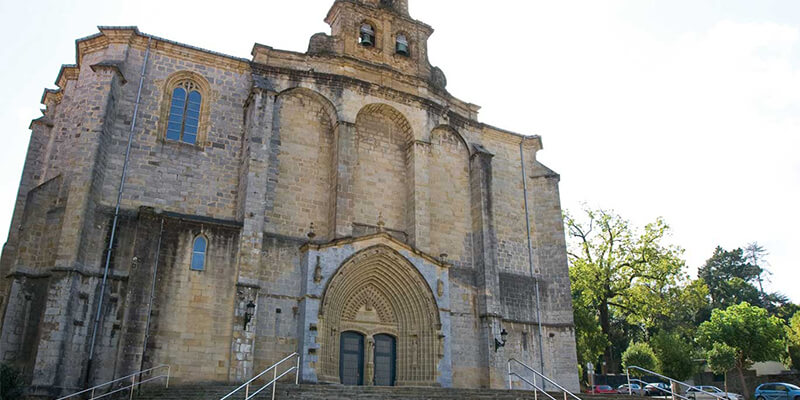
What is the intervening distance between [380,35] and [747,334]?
2008 centimetres

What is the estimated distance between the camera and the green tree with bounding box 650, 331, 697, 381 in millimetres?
26688

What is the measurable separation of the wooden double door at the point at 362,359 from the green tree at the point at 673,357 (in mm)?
15161

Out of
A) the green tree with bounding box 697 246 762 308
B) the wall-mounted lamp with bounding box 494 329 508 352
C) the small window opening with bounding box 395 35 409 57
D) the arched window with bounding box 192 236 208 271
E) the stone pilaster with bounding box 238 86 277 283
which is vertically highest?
the small window opening with bounding box 395 35 409 57

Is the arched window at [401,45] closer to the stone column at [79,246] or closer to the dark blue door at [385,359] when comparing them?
the stone column at [79,246]

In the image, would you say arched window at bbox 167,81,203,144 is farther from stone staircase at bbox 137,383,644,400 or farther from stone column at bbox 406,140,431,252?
stone staircase at bbox 137,383,644,400

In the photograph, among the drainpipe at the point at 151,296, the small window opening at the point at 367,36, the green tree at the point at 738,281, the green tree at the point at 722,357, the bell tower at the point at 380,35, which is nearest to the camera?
the drainpipe at the point at 151,296

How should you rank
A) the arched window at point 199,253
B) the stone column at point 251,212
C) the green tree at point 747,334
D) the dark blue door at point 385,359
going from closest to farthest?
the stone column at point 251,212 → the arched window at point 199,253 → the dark blue door at point 385,359 → the green tree at point 747,334

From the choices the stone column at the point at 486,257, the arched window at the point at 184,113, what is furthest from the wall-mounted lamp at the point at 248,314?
the stone column at the point at 486,257

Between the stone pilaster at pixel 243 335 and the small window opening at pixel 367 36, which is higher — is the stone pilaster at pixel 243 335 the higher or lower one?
the lower one

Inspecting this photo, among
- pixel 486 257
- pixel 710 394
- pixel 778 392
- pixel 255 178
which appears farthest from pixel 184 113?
pixel 778 392

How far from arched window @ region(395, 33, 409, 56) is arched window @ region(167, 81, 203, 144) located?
7728mm

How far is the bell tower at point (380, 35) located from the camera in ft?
70.7

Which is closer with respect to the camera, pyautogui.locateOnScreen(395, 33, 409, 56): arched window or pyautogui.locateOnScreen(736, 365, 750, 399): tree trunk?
pyautogui.locateOnScreen(395, 33, 409, 56): arched window

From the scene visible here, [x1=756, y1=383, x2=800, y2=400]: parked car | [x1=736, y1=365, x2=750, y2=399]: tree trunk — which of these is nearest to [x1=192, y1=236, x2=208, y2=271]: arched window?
[x1=756, y1=383, x2=800, y2=400]: parked car
